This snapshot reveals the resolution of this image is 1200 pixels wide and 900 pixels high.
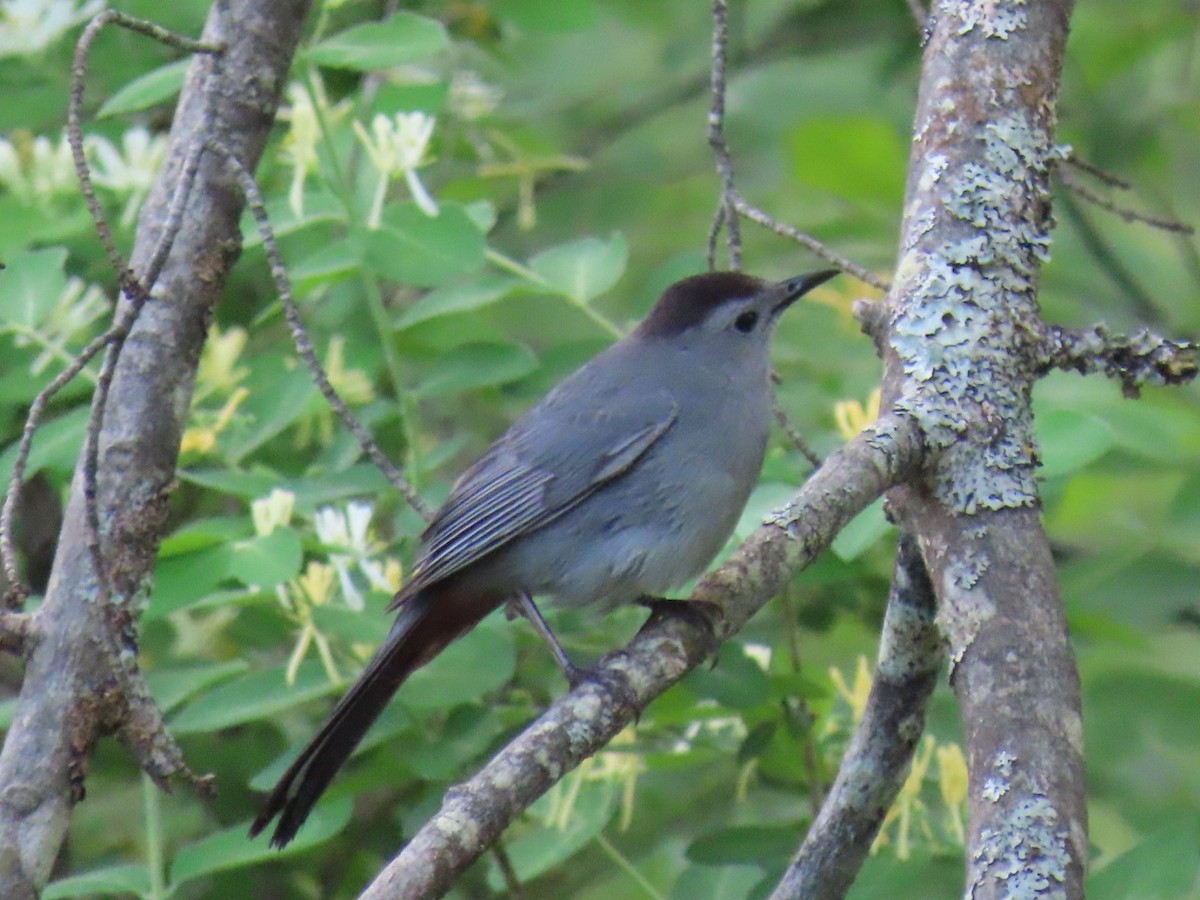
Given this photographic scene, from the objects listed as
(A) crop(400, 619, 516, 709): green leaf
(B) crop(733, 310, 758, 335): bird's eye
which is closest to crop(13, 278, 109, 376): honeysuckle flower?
(A) crop(400, 619, 516, 709): green leaf

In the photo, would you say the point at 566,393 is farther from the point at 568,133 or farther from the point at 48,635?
the point at 568,133

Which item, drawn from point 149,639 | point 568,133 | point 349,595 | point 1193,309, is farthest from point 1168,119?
point 149,639

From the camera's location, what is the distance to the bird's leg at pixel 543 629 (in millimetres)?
3275

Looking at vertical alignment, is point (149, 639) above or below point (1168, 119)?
below

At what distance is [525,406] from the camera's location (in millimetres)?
4750

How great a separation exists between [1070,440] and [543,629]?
4.01 ft

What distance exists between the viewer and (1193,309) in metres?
4.65

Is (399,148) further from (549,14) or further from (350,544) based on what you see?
(350,544)

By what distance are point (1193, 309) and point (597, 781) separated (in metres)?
2.54

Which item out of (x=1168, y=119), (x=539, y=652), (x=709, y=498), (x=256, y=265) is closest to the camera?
(x=709, y=498)

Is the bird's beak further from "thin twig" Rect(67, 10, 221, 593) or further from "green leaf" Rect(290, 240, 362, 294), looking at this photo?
"thin twig" Rect(67, 10, 221, 593)

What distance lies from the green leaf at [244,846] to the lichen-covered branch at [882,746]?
91 cm

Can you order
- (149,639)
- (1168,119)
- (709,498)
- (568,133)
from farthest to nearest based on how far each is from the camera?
1. (568,133)
2. (1168,119)
3. (149,639)
4. (709,498)

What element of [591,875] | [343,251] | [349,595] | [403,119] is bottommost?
[591,875]
